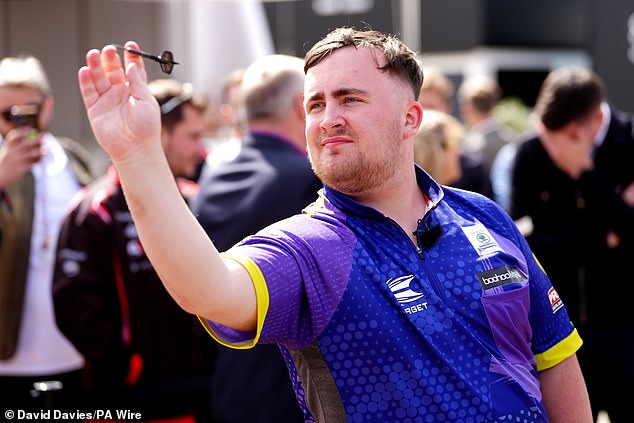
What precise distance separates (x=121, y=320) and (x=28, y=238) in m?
0.65

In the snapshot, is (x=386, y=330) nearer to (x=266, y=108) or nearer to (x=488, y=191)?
(x=266, y=108)

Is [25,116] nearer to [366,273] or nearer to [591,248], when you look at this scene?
[366,273]

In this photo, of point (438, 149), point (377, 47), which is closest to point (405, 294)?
point (377, 47)

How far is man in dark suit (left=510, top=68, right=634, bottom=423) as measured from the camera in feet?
13.4

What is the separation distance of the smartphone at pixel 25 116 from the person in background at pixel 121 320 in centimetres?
48

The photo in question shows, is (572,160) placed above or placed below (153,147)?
below

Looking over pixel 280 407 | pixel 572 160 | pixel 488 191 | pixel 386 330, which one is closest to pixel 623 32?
pixel 488 191

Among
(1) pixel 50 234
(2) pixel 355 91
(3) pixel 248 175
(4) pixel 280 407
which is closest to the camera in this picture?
(2) pixel 355 91

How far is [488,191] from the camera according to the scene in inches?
202

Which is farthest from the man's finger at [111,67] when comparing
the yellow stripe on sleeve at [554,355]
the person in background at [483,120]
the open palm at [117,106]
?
the person in background at [483,120]

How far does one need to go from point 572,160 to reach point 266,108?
1.64 m

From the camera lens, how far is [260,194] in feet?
10.5

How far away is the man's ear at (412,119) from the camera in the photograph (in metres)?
2.15

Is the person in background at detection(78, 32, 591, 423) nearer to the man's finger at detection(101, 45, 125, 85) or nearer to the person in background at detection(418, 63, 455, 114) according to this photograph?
the man's finger at detection(101, 45, 125, 85)
